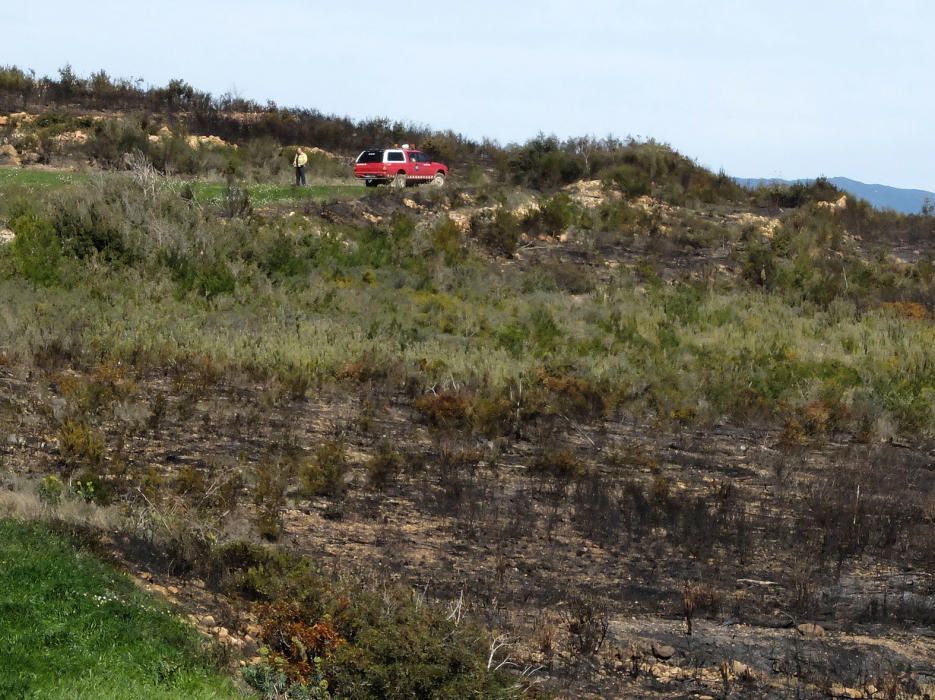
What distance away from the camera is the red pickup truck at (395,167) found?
36812 millimetres

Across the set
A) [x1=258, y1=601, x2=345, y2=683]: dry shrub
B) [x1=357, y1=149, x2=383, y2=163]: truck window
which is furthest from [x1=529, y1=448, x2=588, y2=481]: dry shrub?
[x1=357, y1=149, x2=383, y2=163]: truck window

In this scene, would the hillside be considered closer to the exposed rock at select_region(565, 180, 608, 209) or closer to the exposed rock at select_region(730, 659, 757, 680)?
the exposed rock at select_region(730, 659, 757, 680)

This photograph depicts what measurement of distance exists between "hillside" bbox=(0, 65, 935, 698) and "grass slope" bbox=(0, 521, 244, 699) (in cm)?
60

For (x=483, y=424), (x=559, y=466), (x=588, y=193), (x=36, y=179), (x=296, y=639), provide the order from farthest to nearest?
(x=588, y=193), (x=36, y=179), (x=483, y=424), (x=559, y=466), (x=296, y=639)

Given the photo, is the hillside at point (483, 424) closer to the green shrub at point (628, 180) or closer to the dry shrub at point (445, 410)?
the dry shrub at point (445, 410)

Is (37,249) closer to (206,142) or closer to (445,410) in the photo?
(445,410)

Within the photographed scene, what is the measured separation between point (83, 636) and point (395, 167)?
2951cm

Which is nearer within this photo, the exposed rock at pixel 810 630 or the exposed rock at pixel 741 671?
the exposed rock at pixel 741 671

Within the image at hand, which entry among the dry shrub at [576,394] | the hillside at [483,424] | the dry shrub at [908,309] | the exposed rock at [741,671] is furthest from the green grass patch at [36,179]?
the exposed rock at [741,671]

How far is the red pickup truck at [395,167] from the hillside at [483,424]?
1722mm

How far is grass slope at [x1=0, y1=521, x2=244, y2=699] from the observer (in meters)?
7.87

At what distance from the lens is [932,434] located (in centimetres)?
1967

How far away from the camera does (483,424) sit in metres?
18.0

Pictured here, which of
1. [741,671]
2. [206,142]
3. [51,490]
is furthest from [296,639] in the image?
[206,142]
